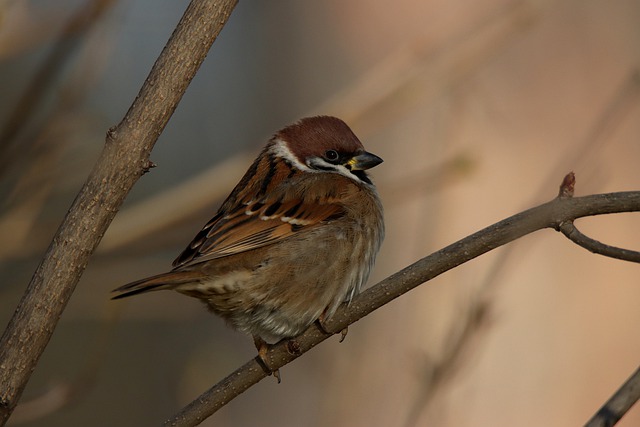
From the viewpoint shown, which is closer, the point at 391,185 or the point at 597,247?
the point at 597,247

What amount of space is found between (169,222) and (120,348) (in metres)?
6.70

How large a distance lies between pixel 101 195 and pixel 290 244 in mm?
1602

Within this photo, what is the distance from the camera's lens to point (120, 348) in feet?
33.0

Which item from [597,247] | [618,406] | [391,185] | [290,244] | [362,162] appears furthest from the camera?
[391,185]

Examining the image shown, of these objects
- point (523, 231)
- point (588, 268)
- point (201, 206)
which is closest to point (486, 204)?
point (588, 268)

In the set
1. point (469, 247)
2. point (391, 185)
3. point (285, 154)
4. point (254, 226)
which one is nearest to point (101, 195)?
point (469, 247)

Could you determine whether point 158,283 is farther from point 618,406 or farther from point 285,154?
point 618,406

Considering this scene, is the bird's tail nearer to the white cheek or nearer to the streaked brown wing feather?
the streaked brown wing feather

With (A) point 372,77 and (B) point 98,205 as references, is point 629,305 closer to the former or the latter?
(A) point 372,77

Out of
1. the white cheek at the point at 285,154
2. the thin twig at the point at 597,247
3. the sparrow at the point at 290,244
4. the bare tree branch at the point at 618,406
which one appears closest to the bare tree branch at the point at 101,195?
the sparrow at the point at 290,244

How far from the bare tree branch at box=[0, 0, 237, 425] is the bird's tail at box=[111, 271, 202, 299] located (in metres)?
0.58

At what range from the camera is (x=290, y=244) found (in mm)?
3912

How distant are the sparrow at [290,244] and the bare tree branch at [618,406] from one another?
1459mm

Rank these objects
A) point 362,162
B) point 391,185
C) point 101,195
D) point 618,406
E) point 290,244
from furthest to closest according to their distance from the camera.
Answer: point 391,185 < point 362,162 < point 290,244 < point 101,195 < point 618,406
